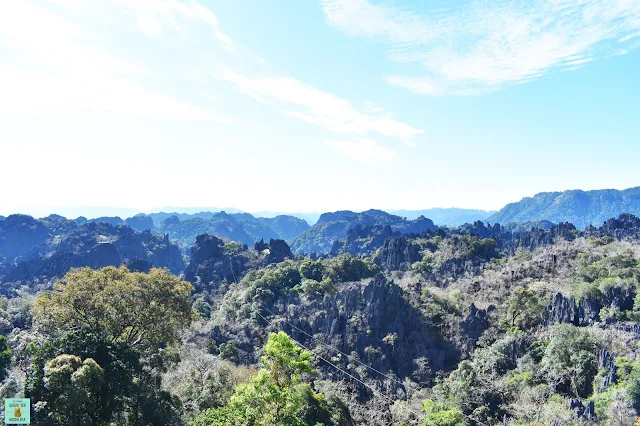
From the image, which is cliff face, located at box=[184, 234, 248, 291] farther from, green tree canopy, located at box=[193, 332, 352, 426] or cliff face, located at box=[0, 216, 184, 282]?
green tree canopy, located at box=[193, 332, 352, 426]

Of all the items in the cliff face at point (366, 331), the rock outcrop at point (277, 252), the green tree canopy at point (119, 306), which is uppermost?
the green tree canopy at point (119, 306)

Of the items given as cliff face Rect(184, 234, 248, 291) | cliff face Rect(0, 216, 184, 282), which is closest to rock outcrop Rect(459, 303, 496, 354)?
cliff face Rect(184, 234, 248, 291)

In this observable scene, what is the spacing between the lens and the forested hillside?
55.2ft

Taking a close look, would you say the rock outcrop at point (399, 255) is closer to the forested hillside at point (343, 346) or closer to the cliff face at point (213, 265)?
the forested hillside at point (343, 346)

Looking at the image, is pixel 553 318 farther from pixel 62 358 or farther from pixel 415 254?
pixel 415 254

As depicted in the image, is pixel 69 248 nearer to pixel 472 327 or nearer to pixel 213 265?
pixel 213 265

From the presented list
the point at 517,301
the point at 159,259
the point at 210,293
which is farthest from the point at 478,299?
the point at 159,259

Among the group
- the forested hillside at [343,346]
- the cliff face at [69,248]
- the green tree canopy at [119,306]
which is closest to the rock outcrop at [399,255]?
the forested hillside at [343,346]

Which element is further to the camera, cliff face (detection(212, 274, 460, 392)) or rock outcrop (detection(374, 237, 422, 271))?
rock outcrop (detection(374, 237, 422, 271))

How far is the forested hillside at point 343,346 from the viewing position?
16.8 metres

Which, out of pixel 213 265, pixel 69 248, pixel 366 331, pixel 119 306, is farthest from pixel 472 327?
pixel 69 248

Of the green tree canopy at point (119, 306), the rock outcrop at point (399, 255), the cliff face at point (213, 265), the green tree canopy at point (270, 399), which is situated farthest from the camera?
the rock outcrop at point (399, 255)

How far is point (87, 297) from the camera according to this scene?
Result: 19.8 m

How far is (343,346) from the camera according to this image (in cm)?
3747
